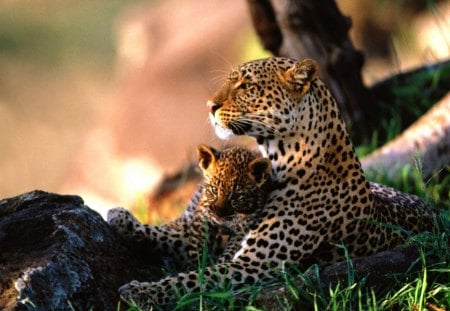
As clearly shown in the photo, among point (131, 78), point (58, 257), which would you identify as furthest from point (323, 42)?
point (131, 78)

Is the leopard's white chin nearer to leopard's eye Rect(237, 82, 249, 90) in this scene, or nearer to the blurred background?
leopard's eye Rect(237, 82, 249, 90)

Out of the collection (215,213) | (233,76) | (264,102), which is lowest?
(215,213)

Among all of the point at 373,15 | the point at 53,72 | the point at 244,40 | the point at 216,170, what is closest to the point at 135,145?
the point at 244,40

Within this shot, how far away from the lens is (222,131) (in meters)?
8.15

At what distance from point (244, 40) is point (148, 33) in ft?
9.29

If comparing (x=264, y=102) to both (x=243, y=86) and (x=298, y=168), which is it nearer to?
(x=243, y=86)

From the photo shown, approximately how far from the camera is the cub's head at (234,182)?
27.0 feet

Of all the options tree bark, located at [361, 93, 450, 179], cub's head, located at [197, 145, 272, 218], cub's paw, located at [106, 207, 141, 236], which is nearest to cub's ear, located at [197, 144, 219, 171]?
cub's head, located at [197, 145, 272, 218]

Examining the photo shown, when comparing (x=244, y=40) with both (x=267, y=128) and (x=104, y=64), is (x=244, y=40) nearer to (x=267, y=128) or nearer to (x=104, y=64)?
(x=104, y=64)

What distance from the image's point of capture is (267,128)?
26.5 feet

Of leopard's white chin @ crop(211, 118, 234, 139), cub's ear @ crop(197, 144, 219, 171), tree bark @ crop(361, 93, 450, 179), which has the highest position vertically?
leopard's white chin @ crop(211, 118, 234, 139)

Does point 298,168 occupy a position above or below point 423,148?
above

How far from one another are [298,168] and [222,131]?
2.02ft

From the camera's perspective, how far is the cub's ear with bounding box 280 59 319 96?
802 cm
